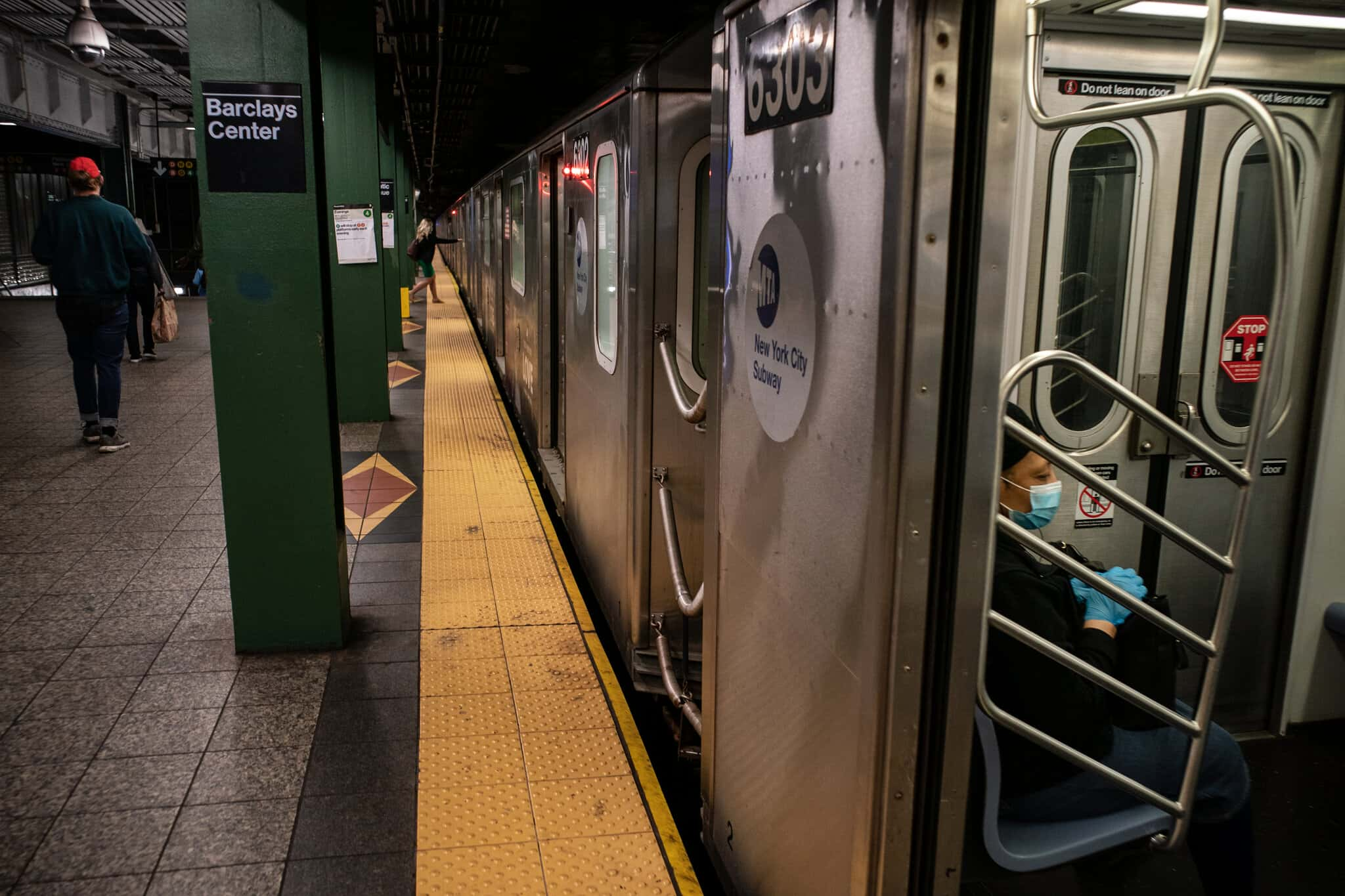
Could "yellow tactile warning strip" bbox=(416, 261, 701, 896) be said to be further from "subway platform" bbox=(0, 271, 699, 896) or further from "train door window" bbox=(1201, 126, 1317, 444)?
"train door window" bbox=(1201, 126, 1317, 444)

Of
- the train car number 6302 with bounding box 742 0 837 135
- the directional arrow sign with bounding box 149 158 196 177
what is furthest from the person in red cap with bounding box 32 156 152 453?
the directional arrow sign with bounding box 149 158 196 177

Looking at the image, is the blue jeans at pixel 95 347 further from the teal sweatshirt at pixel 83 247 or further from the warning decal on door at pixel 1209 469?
the warning decal on door at pixel 1209 469

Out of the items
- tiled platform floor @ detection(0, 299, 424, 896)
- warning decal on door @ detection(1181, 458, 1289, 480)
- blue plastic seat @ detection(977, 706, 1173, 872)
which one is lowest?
tiled platform floor @ detection(0, 299, 424, 896)

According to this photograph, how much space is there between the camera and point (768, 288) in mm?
2066

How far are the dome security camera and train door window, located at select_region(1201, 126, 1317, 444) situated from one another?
410 inches

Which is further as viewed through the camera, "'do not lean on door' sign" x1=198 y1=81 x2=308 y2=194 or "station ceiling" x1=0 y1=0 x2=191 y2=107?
"station ceiling" x1=0 y1=0 x2=191 y2=107

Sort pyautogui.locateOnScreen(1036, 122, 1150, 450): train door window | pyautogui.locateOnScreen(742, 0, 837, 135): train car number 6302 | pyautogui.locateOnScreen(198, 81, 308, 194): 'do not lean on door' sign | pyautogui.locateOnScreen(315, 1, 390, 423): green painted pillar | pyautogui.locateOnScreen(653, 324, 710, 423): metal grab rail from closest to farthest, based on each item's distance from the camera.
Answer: pyautogui.locateOnScreen(742, 0, 837, 135): train car number 6302 → pyautogui.locateOnScreen(653, 324, 710, 423): metal grab rail → pyautogui.locateOnScreen(1036, 122, 1150, 450): train door window → pyautogui.locateOnScreen(198, 81, 308, 194): 'do not lean on door' sign → pyautogui.locateOnScreen(315, 1, 390, 423): green painted pillar

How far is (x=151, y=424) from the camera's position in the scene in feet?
26.3

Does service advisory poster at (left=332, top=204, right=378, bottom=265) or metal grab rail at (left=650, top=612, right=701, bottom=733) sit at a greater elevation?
service advisory poster at (left=332, top=204, right=378, bottom=265)

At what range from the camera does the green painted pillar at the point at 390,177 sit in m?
10.7

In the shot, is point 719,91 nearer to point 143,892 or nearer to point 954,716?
point 954,716

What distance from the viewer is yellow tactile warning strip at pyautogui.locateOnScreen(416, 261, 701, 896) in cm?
256

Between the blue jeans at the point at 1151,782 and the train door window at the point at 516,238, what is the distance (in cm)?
545

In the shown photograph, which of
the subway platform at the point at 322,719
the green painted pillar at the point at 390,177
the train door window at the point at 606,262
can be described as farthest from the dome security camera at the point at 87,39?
the train door window at the point at 606,262
